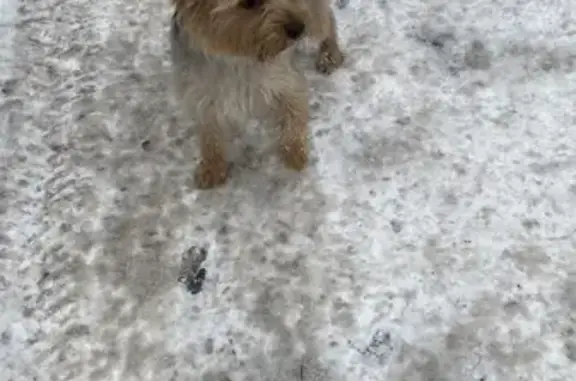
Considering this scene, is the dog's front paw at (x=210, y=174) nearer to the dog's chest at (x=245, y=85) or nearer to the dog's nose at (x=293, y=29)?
the dog's chest at (x=245, y=85)

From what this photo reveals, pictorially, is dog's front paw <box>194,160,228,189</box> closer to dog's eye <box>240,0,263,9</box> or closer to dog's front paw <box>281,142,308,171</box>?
dog's front paw <box>281,142,308,171</box>

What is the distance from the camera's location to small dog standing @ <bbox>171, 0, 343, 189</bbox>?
132 inches

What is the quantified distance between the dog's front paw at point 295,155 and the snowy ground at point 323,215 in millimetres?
77

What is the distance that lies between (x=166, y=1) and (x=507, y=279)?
2686mm

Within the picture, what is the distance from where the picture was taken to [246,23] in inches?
132

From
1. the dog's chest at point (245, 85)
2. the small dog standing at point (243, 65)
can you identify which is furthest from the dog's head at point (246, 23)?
the dog's chest at point (245, 85)

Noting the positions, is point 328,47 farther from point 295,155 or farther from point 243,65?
point 243,65

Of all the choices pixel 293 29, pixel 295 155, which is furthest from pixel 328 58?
pixel 293 29

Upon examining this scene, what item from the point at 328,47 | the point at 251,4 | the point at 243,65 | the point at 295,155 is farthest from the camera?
the point at 328,47

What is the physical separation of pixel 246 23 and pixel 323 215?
3.77ft

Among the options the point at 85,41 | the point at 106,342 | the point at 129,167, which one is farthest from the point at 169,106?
the point at 106,342

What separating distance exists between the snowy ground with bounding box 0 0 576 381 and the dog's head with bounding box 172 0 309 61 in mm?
997

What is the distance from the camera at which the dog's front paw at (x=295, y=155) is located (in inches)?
165

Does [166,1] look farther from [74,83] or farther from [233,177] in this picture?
[233,177]
